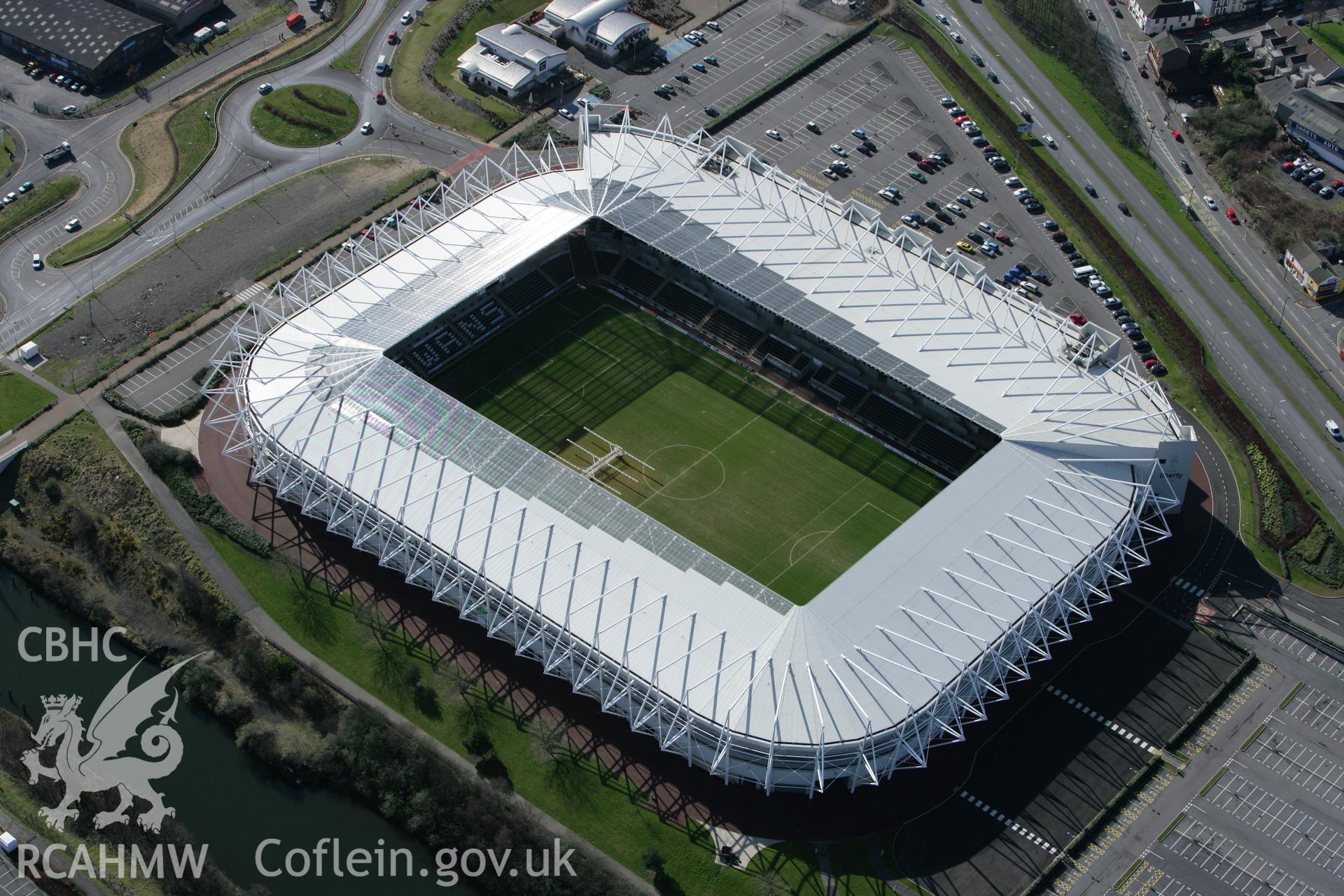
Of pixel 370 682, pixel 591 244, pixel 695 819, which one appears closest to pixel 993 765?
pixel 695 819

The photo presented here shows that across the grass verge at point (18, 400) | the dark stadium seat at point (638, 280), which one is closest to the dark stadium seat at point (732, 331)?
the dark stadium seat at point (638, 280)

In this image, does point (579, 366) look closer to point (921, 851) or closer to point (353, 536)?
point (353, 536)

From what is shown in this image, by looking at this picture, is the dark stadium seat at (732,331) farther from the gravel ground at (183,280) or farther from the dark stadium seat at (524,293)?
the gravel ground at (183,280)

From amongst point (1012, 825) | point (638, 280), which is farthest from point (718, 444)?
point (1012, 825)

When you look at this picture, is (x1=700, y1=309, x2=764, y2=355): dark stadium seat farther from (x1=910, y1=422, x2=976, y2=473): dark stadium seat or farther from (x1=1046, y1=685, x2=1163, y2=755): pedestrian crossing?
(x1=1046, y1=685, x2=1163, y2=755): pedestrian crossing

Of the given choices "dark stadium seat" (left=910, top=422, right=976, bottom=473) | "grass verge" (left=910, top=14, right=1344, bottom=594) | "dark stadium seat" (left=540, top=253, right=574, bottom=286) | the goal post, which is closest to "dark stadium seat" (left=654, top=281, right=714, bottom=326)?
"dark stadium seat" (left=540, top=253, right=574, bottom=286)

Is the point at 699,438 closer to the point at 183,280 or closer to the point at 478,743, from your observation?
the point at 478,743
